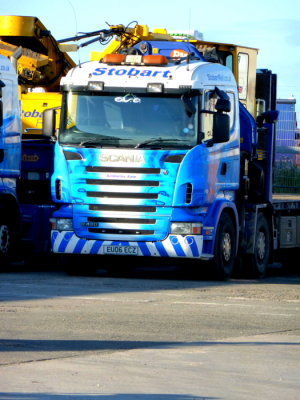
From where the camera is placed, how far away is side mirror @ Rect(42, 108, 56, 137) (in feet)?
66.8

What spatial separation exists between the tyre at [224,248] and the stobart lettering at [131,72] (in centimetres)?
258

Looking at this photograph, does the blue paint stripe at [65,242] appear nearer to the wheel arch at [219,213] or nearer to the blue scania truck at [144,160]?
the blue scania truck at [144,160]

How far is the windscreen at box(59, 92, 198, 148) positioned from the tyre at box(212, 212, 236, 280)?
174 cm

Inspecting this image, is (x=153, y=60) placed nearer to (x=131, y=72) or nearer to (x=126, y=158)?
(x=131, y=72)

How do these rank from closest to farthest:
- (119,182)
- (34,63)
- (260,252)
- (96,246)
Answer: (119,182), (96,246), (260,252), (34,63)

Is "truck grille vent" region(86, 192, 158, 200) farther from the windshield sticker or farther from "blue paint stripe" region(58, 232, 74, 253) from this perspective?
the windshield sticker

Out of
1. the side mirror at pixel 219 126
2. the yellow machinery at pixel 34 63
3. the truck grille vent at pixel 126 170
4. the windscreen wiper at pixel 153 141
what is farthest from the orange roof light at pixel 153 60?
the yellow machinery at pixel 34 63

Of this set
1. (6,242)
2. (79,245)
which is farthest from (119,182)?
(6,242)

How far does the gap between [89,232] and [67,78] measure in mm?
2557

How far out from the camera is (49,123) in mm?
20422

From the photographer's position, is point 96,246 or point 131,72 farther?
point 131,72

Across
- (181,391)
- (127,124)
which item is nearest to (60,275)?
(127,124)

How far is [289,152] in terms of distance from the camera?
1087 inches

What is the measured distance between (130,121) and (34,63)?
663 centimetres
